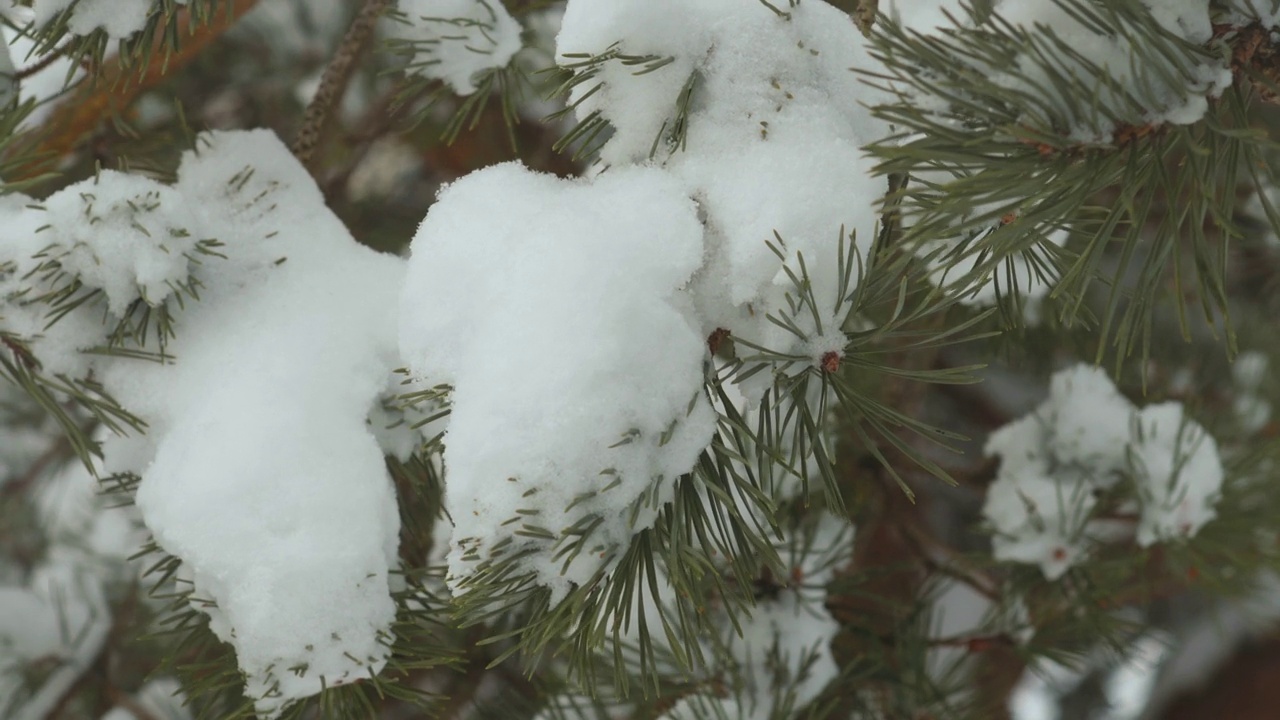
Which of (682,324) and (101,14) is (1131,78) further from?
(101,14)

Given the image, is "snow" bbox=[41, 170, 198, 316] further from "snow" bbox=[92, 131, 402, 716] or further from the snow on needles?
the snow on needles

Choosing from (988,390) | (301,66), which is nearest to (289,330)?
(301,66)

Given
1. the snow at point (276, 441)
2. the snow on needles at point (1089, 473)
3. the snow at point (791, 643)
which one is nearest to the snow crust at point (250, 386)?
the snow at point (276, 441)

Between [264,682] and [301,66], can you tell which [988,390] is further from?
[264,682]

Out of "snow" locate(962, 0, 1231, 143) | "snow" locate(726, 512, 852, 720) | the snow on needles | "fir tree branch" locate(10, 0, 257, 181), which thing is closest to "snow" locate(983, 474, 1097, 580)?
the snow on needles

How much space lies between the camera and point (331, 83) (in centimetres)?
74

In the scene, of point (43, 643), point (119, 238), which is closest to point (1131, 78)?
point (119, 238)

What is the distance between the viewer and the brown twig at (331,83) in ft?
2.41

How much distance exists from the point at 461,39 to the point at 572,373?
0.34 metres

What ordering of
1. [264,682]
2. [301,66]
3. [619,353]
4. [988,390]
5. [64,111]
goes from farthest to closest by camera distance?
[988,390] → [301,66] → [64,111] → [264,682] → [619,353]

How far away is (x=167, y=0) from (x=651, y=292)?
337 mm

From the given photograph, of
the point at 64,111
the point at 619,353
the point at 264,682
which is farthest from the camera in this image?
the point at 64,111

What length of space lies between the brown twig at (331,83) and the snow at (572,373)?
1.05ft

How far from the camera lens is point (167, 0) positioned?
57 centimetres
